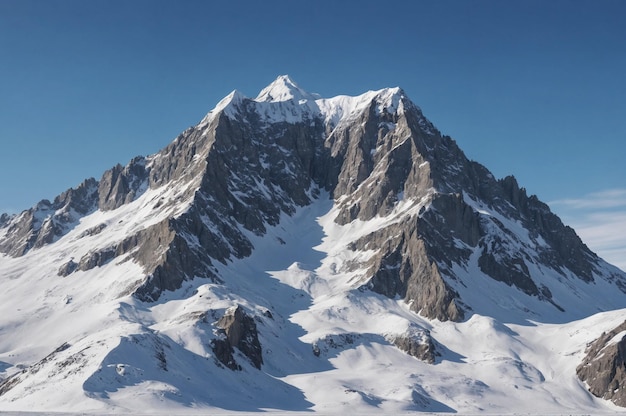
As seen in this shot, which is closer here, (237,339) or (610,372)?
(237,339)

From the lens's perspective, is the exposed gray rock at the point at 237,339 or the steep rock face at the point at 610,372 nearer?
the exposed gray rock at the point at 237,339

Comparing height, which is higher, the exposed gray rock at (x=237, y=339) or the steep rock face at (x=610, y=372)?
the exposed gray rock at (x=237, y=339)

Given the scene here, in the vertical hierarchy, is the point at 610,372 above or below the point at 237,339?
below

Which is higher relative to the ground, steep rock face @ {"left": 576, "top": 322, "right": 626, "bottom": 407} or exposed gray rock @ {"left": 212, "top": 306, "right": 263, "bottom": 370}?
exposed gray rock @ {"left": 212, "top": 306, "right": 263, "bottom": 370}

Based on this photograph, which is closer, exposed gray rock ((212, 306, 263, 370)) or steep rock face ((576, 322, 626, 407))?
exposed gray rock ((212, 306, 263, 370))

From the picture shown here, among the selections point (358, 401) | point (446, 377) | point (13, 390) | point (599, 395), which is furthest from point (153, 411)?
point (599, 395)
